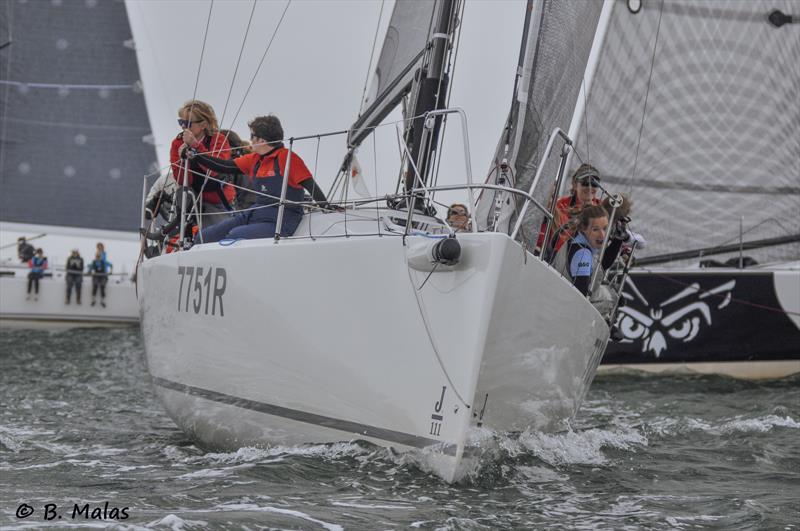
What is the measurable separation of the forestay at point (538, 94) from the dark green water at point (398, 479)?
3.50 ft

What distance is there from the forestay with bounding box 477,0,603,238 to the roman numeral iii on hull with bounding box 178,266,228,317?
1120mm

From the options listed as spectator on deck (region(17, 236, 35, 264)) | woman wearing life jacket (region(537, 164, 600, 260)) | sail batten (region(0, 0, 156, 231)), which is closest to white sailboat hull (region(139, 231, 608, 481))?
woman wearing life jacket (region(537, 164, 600, 260))

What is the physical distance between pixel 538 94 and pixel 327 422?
1.62 m

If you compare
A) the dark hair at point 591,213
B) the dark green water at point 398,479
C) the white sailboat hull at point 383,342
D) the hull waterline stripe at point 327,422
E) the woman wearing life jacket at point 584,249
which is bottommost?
the dark green water at point 398,479

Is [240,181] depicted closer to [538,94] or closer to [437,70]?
[437,70]

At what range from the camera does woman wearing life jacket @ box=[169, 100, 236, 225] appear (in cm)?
521

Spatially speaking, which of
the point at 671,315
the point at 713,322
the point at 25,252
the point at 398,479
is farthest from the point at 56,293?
the point at 398,479

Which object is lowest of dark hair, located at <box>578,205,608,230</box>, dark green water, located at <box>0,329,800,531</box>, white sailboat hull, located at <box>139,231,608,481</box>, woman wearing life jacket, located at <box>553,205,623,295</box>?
dark green water, located at <box>0,329,800,531</box>

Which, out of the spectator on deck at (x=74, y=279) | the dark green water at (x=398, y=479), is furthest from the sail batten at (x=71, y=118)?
the dark green water at (x=398, y=479)

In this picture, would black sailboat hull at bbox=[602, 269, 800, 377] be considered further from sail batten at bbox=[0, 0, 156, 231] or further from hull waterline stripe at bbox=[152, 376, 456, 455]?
sail batten at bbox=[0, 0, 156, 231]

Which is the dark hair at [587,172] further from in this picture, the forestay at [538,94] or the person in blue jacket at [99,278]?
the person in blue jacket at [99,278]

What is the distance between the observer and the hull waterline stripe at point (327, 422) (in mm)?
3646

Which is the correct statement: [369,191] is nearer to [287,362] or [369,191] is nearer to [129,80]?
[287,362]

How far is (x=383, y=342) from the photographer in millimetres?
3709
